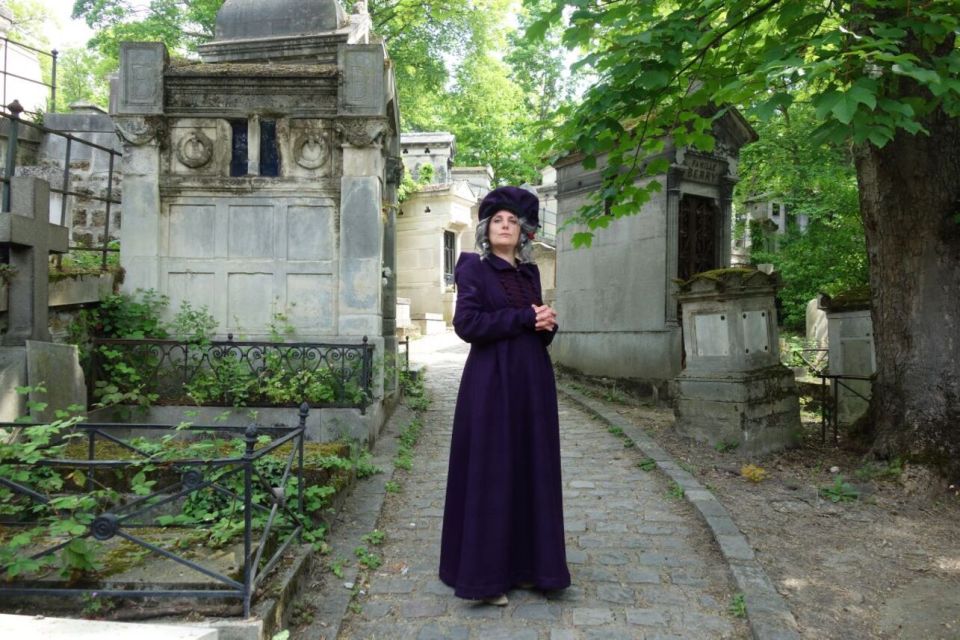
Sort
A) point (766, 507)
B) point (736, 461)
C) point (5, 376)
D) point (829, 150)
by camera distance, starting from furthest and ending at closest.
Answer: point (829, 150) → point (736, 461) → point (766, 507) → point (5, 376)

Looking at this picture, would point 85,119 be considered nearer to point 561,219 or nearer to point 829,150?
point 561,219

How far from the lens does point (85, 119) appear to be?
10.7m

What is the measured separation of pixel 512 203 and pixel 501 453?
52.8 inches

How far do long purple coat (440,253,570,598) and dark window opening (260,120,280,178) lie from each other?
4.18 meters

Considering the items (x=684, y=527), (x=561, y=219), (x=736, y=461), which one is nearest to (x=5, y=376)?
(x=684, y=527)

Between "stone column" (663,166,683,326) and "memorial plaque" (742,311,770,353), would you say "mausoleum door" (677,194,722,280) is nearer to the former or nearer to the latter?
"stone column" (663,166,683,326)

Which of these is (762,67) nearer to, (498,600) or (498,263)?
(498,263)

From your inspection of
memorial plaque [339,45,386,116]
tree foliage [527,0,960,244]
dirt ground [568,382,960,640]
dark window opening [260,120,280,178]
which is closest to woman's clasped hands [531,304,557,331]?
tree foliage [527,0,960,244]

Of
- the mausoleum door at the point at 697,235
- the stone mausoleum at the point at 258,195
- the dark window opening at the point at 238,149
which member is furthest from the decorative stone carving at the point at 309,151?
the mausoleum door at the point at 697,235

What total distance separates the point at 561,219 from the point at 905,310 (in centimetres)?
686

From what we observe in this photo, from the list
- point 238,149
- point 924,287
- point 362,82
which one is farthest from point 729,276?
point 238,149

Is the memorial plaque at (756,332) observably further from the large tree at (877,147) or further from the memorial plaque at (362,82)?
the memorial plaque at (362,82)

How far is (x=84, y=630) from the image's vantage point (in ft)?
7.45

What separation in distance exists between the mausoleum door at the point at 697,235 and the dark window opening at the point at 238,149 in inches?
241
